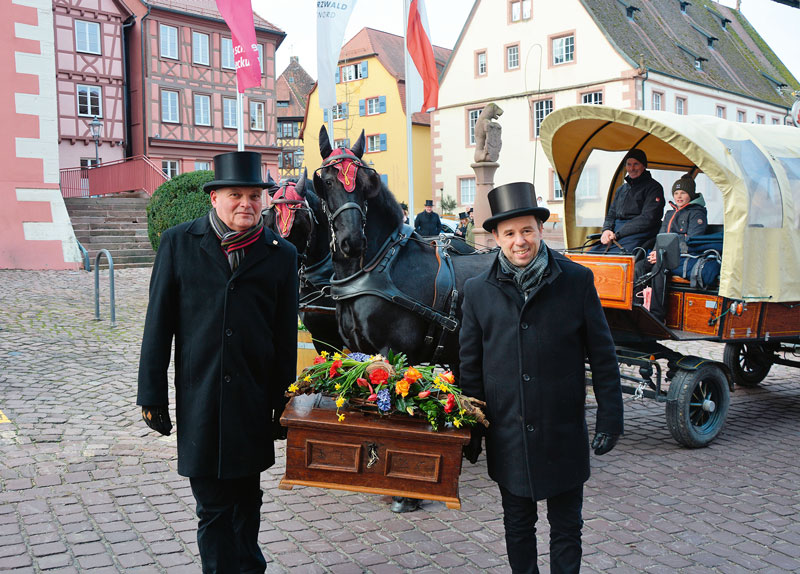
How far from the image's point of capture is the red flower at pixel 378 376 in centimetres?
340

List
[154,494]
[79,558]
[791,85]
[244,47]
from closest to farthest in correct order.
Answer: [79,558] < [154,494] < [244,47] < [791,85]

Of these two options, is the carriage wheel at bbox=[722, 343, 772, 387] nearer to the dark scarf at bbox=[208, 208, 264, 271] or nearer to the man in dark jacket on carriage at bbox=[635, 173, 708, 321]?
the man in dark jacket on carriage at bbox=[635, 173, 708, 321]

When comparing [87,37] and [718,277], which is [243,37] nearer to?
[718,277]

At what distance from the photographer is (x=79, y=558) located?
156 inches

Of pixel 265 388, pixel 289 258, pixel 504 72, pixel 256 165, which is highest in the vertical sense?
pixel 504 72

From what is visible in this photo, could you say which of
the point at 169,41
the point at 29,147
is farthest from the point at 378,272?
the point at 169,41

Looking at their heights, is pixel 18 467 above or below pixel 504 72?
below

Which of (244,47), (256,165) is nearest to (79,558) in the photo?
(256,165)

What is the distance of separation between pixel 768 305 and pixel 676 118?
1.88 metres

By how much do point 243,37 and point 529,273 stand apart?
10.6m

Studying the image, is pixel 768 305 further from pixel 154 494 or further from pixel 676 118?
pixel 154 494

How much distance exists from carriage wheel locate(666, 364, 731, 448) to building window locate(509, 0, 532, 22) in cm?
3118

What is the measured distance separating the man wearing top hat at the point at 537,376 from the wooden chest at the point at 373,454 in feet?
0.77

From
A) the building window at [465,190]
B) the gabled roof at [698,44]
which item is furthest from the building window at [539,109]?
the building window at [465,190]
